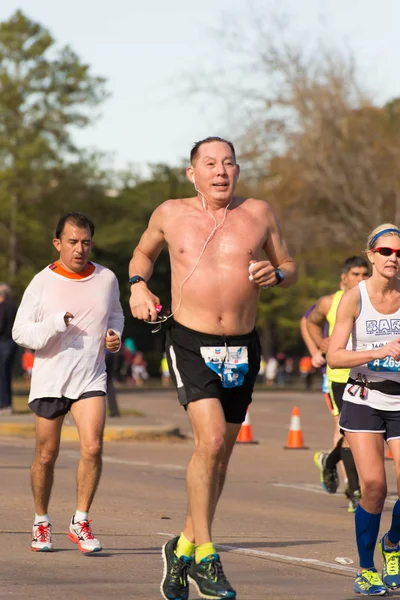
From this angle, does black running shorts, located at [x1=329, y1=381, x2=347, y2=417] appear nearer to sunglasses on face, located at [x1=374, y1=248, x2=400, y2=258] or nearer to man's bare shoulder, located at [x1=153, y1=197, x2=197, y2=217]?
sunglasses on face, located at [x1=374, y1=248, x2=400, y2=258]

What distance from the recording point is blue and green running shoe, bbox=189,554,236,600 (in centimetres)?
572

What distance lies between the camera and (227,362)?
626 centimetres

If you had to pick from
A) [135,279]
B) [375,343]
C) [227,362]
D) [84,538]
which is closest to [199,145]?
[135,279]

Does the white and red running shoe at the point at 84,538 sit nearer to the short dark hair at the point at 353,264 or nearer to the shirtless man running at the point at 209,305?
the shirtless man running at the point at 209,305

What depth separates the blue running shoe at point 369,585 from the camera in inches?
257

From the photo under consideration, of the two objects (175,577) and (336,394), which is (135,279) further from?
(336,394)

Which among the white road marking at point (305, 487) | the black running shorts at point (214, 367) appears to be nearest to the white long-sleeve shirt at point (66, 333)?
the black running shorts at point (214, 367)

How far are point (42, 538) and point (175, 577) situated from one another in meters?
1.90

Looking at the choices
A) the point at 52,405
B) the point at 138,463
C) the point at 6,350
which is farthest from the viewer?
the point at 6,350

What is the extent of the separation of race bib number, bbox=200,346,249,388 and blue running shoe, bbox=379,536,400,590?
1.38 m

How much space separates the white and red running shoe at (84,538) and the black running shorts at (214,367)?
5.55ft

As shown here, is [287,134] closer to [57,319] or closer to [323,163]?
[323,163]

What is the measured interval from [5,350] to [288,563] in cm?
1397

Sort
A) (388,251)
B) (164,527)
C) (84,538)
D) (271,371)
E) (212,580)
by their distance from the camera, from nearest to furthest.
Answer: (212,580) → (388,251) → (84,538) → (164,527) → (271,371)
